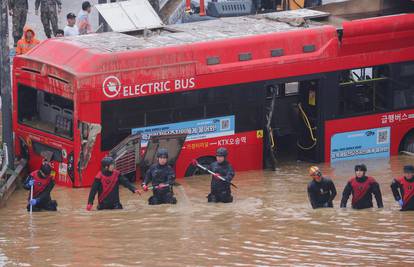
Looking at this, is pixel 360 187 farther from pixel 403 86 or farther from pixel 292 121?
pixel 403 86

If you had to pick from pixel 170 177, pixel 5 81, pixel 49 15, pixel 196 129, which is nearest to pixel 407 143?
pixel 196 129

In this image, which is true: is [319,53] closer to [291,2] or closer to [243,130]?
[243,130]

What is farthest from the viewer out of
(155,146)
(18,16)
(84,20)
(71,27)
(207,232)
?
(18,16)

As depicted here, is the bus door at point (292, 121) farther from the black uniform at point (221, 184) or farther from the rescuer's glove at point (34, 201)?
the rescuer's glove at point (34, 201)

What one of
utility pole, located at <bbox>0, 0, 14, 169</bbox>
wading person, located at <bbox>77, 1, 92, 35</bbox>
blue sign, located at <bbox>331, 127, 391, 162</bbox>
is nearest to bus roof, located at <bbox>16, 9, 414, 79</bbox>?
utility pole, located at <bbox>0, 0, 14, 169</bbox>

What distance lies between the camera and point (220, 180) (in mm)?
22156

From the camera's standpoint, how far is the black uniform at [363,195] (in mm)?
21234

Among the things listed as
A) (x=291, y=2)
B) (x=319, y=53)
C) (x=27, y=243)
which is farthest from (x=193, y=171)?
(x=291, y=2)

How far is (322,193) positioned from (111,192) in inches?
128

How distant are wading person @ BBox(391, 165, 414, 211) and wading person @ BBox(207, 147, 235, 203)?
2625mm

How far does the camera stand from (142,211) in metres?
21.9

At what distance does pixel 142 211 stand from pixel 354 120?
5.51 meters

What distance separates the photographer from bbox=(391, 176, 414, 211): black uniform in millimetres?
21234

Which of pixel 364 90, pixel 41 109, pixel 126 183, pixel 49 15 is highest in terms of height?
pixel 49 15
